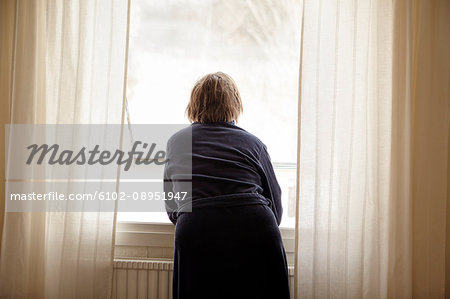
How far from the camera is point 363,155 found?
1687mm

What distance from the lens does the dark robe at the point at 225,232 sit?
1289 mm

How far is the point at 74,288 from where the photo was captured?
5.55 feet

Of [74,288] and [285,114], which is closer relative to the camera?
[74,288]

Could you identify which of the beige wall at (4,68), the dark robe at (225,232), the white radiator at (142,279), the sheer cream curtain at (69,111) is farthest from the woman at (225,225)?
the beige wall at (4,68)

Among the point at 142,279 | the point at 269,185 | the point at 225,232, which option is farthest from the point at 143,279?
the point at 269,185

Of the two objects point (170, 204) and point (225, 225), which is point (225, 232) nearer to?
point (225, 225)

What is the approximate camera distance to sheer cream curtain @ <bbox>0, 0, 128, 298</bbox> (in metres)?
1.69

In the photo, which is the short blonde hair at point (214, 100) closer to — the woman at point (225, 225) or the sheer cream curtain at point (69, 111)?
the woman at point (225, 225)

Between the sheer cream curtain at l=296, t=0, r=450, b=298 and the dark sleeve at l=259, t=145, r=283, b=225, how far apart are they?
20cm

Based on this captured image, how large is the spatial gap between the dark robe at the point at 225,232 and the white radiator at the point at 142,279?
1.06 feet

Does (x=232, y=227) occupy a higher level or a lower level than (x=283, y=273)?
higher

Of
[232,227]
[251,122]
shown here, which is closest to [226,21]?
[251,122]

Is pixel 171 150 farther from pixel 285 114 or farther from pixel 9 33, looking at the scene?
pixel 9 33

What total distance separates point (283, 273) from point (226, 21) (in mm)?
1308
